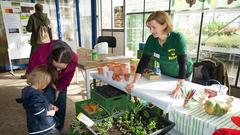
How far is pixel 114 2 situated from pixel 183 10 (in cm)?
270

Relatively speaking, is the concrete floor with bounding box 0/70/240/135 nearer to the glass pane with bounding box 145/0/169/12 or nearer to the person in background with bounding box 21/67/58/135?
the person in background with bounding box 21/67/58/135

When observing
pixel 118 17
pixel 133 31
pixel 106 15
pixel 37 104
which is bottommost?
pixel 37 104

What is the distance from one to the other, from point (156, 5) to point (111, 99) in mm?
3264

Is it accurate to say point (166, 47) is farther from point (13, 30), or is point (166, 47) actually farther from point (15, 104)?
point (13, 30)

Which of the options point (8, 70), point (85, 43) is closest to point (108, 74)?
point (8, 70)

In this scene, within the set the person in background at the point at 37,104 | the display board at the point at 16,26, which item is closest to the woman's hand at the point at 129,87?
the person in background at the point at 37,104

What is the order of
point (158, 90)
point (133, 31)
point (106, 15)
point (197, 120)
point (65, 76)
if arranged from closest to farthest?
point (197, 120) < point (158, 90) < point (65, 76) < point (133, 31) < point (106, 15)

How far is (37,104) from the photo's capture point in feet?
4.47

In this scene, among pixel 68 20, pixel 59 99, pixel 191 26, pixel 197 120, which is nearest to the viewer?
pixel 197 120

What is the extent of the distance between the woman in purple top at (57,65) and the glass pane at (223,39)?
2598 mm

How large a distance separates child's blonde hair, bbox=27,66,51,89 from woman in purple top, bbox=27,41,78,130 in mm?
63

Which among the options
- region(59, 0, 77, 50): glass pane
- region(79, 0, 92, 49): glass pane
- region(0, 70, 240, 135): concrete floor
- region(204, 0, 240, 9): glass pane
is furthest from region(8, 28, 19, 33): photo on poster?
region(204, 0, 240, 9): glass pane

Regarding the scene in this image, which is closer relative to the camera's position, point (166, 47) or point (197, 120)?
point (197, 120)

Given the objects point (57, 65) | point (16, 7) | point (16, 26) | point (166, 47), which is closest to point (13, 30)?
point (16, 26)
